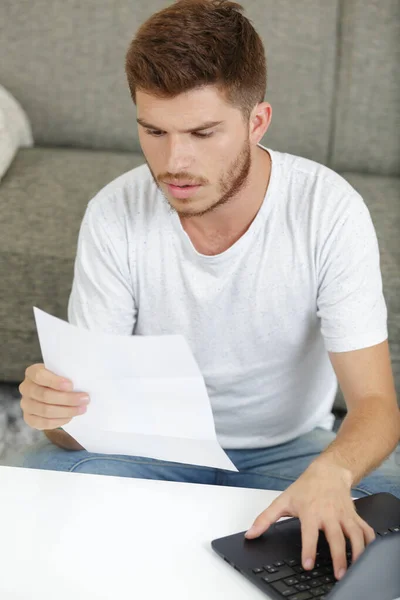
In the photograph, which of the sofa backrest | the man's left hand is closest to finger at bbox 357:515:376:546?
the man's left hand

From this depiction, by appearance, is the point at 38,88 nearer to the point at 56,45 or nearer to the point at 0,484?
the point at 56,45

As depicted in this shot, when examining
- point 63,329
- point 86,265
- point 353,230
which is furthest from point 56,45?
point 63,329

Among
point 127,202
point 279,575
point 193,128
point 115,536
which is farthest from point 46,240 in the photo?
point 279,575

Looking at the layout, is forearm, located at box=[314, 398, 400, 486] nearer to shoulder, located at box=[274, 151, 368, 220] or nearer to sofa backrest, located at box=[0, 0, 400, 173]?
shoulder, located at box=[274, 151, 368, 220]

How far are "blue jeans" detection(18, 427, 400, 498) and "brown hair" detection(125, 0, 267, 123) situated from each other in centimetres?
48

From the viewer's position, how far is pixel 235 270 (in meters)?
1.21

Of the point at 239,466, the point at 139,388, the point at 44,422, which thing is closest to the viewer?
the point at 139,388

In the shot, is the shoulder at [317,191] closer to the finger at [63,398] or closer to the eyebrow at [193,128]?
the eyebrow at [193,128]

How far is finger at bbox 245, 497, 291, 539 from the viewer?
31.3 inches

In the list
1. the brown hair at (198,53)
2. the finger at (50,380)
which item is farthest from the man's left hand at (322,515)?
the brown hair at (198,53)

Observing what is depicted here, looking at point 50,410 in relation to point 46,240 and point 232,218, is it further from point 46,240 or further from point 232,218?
point 46,240

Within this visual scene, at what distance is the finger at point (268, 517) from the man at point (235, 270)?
0.19m

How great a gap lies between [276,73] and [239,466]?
3.76 feet

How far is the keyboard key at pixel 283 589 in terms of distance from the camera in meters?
0.71
